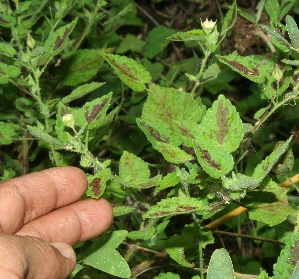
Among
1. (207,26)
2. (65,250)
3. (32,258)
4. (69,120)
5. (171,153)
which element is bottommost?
(65,250)

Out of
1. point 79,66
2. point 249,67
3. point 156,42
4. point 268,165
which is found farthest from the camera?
point 156,42

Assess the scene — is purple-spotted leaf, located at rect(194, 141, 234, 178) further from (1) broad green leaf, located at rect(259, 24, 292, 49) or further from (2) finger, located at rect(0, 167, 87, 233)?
(2) finger, located at rect(0, 167, 87, 233)

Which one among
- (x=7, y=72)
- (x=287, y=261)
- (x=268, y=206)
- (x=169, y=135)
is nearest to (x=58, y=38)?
(x=7, y=72)

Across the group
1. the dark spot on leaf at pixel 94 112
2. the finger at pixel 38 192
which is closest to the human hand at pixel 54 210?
the finger at pixel 38 192

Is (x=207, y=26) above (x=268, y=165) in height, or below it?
above

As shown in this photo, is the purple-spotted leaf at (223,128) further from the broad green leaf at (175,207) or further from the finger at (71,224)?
the finger at (71,224)

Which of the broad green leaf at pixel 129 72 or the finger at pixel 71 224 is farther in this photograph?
the finger at pixel 71 224

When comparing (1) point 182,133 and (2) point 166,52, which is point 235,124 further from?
(2) point 166,52

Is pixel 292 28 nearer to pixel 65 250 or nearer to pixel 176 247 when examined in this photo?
pixel 176 247

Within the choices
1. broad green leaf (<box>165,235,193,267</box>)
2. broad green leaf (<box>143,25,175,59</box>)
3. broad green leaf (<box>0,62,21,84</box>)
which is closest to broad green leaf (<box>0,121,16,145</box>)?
broad green leaf (<box>0,62,21,84</box>)
